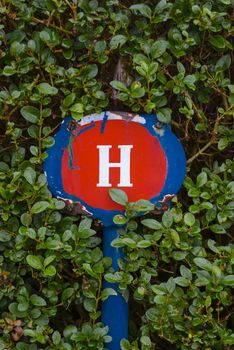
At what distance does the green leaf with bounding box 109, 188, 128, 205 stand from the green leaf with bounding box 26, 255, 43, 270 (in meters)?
0.31

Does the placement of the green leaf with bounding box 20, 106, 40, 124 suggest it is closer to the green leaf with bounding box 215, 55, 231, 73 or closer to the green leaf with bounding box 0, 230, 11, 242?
the green leaf with bounding box 0, 230, 11, 242

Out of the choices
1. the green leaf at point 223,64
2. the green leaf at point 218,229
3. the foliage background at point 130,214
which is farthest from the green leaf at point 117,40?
the green leaf at point 218,229

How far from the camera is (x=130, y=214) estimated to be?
1.87 metres

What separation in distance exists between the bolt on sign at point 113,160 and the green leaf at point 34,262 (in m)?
0.24

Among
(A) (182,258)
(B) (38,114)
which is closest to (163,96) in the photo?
(B) (38,114)

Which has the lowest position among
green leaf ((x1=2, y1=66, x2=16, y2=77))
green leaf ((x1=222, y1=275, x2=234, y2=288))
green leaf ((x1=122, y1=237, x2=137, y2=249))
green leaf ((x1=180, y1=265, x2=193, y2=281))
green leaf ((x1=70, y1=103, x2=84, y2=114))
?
green leaf ((x1=180, y1=265, x2=193, y2=281))

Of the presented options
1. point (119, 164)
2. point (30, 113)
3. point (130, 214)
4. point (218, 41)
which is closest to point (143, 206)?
point (130, 214)

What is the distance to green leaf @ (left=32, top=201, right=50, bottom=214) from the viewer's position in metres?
1.82

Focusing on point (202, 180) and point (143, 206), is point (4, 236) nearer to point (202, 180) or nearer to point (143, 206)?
point (143, 206)

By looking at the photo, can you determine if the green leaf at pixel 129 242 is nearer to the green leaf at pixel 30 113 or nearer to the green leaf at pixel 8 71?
the green leaf at pixel 30 113

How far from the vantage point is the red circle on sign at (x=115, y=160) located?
1902 millimetres

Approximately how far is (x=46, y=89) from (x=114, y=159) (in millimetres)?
314

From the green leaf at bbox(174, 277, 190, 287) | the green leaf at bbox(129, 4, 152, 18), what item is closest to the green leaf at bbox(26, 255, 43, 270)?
the green leaf at bbox(174, 277, 190, 287)

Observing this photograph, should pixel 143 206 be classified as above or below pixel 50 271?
above
